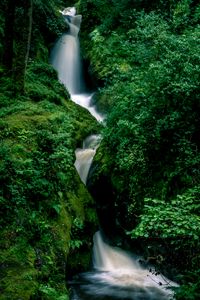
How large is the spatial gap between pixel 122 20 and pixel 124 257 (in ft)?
36.6

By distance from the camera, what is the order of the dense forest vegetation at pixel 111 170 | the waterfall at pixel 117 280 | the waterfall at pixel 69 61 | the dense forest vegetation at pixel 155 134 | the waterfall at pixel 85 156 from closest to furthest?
the dense forest vegetation at pixel 111 170 < the waterfall at pixel 117 280 < the dense forest vegetation at pixel 155 134 < the waterfall at pixel 85 156 < the waterfall at pixel 69 61

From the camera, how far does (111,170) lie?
33.9 feet

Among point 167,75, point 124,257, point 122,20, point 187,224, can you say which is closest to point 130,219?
point 124,257

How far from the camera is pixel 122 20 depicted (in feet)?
56.5

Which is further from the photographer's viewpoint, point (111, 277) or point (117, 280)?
point (111, 277)

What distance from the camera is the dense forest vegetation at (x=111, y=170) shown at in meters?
5.73

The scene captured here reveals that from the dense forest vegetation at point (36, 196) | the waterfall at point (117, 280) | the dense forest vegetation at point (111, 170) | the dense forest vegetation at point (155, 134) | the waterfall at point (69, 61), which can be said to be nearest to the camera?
the dense forest vegetation at point (111, 170)

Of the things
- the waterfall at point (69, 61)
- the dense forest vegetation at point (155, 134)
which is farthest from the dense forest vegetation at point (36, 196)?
the waterfall at point (69, 61)

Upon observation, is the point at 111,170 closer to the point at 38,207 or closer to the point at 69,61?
the point at 38,207

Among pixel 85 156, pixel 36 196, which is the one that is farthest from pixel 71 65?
pixel 36 196

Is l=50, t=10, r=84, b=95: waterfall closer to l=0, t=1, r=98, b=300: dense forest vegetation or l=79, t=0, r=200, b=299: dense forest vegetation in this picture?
l=0, t=1, r=98, b=300: dense forest vegetation

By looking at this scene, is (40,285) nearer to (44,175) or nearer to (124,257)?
(44,175)

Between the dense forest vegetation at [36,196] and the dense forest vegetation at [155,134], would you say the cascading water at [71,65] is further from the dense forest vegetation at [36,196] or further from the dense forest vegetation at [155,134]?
the dense forest vegetation at [155,134]

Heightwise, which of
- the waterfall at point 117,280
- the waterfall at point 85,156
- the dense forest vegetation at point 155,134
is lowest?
the waterfall at point 117,280
